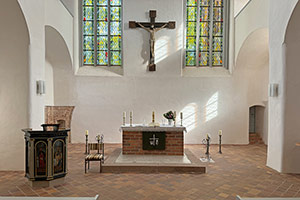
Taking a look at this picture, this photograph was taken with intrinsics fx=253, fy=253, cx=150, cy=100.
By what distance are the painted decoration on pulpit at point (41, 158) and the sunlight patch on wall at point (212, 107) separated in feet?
23.9

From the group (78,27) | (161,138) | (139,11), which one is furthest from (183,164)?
(78,27)

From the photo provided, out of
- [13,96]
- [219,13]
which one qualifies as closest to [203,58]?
[219,13]

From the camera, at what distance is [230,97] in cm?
1088

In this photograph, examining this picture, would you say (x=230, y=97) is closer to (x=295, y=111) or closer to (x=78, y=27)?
(x=295, y=111)

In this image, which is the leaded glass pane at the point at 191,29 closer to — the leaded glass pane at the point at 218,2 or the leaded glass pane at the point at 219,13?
the leaded glass pane at the point at 219,13

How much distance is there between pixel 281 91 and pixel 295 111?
23.7 inches

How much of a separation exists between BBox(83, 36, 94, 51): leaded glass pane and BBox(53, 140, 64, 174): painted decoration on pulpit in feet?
22.3

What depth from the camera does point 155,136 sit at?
25.3 feet

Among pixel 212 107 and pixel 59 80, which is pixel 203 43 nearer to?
pixel 212 107

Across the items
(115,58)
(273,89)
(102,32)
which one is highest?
(102,32)

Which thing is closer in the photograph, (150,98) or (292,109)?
(292,109)

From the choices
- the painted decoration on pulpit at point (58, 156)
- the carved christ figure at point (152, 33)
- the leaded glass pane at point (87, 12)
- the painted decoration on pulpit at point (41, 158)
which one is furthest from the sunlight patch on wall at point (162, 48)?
the painted decoration on pulpit at point (41, 158)

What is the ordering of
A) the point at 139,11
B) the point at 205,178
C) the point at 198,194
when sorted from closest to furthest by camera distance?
1. the point at 198,194
2. the point at 205,178
3. the point at 139,11

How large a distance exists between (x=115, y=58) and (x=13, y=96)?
560 cm
